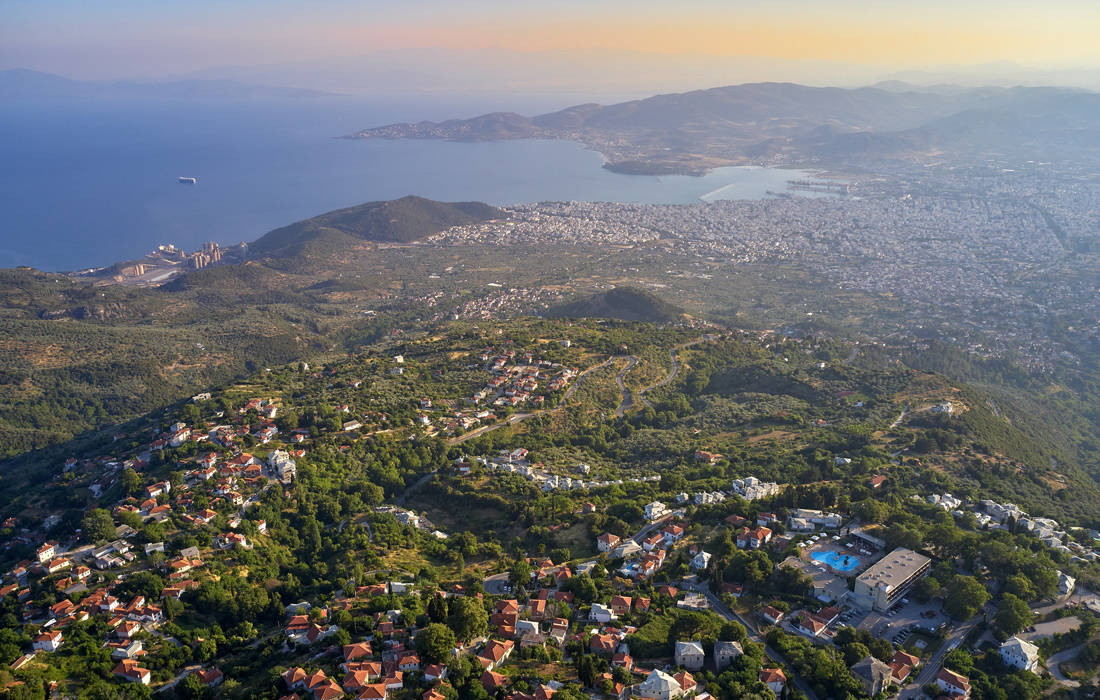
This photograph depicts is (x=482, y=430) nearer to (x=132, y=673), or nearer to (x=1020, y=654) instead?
(x=132, y=673)

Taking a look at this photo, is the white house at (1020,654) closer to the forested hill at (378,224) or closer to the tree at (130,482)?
the tree at (130,482)

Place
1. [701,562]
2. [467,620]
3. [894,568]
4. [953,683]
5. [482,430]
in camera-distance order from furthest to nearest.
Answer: [482,430], [701,562], [894,568], [467,620], [953,683]

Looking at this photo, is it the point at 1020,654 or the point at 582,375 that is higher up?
the point at 1020,654

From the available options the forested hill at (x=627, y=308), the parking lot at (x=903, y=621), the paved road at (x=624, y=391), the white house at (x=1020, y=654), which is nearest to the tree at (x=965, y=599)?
the parking lot at (x=903, y=621)

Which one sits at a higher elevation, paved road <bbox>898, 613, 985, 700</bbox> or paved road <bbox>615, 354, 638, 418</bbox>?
paved road <bbox>898, 613, 985, 700</bbox>

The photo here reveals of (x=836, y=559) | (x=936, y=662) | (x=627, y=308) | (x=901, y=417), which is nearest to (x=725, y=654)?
(x=936, y=662)

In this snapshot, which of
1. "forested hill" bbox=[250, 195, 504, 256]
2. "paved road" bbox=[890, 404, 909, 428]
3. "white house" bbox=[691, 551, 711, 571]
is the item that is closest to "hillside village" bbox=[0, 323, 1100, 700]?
"white house" bbox=[691, 551, 711, 571]

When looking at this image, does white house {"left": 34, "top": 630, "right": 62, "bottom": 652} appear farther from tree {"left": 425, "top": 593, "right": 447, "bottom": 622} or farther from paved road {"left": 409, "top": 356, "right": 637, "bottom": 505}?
paved road {"left": 409, "top": 356, "right": 637, "bottom": 505}
